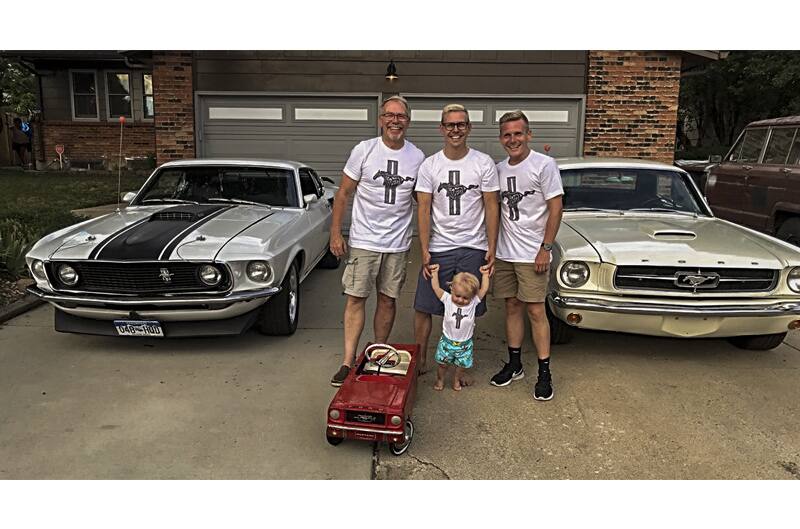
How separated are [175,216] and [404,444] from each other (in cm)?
305

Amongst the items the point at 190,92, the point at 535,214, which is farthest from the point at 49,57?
the point at 535,214

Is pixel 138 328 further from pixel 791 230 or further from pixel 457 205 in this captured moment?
pixel 791 230

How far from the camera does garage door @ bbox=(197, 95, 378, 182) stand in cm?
988

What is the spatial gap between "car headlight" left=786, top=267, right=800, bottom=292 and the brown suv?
3662mm

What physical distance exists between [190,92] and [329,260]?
14.0 ft

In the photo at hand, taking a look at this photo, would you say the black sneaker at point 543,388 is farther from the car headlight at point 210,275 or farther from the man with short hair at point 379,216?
the car headlight at point 210,275

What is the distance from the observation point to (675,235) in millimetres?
4582

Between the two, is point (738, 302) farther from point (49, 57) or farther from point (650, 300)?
point (49, 57)

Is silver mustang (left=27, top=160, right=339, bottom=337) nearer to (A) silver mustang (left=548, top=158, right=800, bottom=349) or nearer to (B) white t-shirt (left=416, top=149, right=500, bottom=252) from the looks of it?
(B) white t-shirt (left=416, top=149, right=500, bottom=252)

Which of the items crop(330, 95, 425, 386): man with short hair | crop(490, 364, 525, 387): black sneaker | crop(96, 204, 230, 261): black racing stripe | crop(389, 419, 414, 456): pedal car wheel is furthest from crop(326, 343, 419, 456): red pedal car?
crop(96, 204, 230, 261): black racing stripe

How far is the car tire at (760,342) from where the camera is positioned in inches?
182

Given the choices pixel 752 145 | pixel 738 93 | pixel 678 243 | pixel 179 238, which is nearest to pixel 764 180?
pixel 752 145

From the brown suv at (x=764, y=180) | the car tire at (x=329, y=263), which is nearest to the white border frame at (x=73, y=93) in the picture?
the car tire at (x=329, y=263)

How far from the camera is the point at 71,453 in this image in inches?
123
